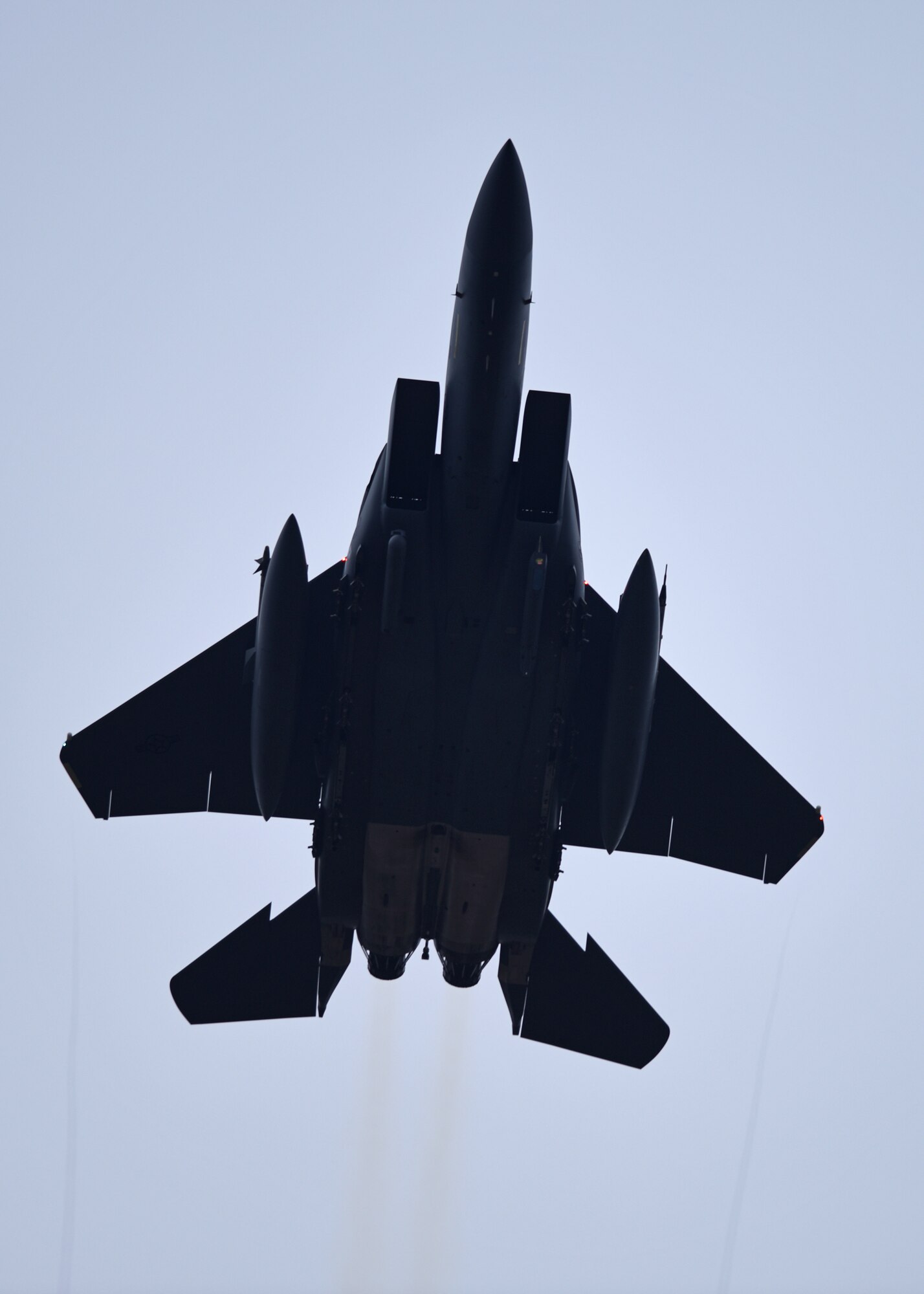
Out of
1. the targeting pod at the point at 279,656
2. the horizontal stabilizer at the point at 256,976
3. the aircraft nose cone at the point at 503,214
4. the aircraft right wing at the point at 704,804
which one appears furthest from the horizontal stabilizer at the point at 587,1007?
the aircraft nose cone at the point at 503,214

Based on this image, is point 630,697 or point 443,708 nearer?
point 630,697

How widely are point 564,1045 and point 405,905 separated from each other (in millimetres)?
4278

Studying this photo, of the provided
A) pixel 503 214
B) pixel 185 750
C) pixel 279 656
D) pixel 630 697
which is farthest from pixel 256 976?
pixel 503 214

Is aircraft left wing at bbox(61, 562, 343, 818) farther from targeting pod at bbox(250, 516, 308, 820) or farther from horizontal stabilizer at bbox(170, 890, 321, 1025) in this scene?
targeting pod at bbox(250, 516, 308, 820)

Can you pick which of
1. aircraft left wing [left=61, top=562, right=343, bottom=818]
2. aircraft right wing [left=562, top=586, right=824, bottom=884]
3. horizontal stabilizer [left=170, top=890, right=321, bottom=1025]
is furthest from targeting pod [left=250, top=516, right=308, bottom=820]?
aircraft right wing [left=562, top=586, right=824, bottom=884]

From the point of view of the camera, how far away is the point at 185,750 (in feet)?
73.4

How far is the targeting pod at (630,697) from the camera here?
61.0 ft

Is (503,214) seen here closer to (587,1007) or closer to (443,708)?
(443,708)

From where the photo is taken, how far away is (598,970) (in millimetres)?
23219

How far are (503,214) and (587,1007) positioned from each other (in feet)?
38.8

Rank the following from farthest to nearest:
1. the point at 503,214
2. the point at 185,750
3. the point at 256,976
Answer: the point at 256,976 → the point at 185,750 → the point at 503,214

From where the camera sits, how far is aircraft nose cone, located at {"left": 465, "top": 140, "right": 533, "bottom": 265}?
58.9 feet

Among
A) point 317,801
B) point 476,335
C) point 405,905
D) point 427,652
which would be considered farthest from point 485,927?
point 476,335

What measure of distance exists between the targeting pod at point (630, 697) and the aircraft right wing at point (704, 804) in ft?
9.54
